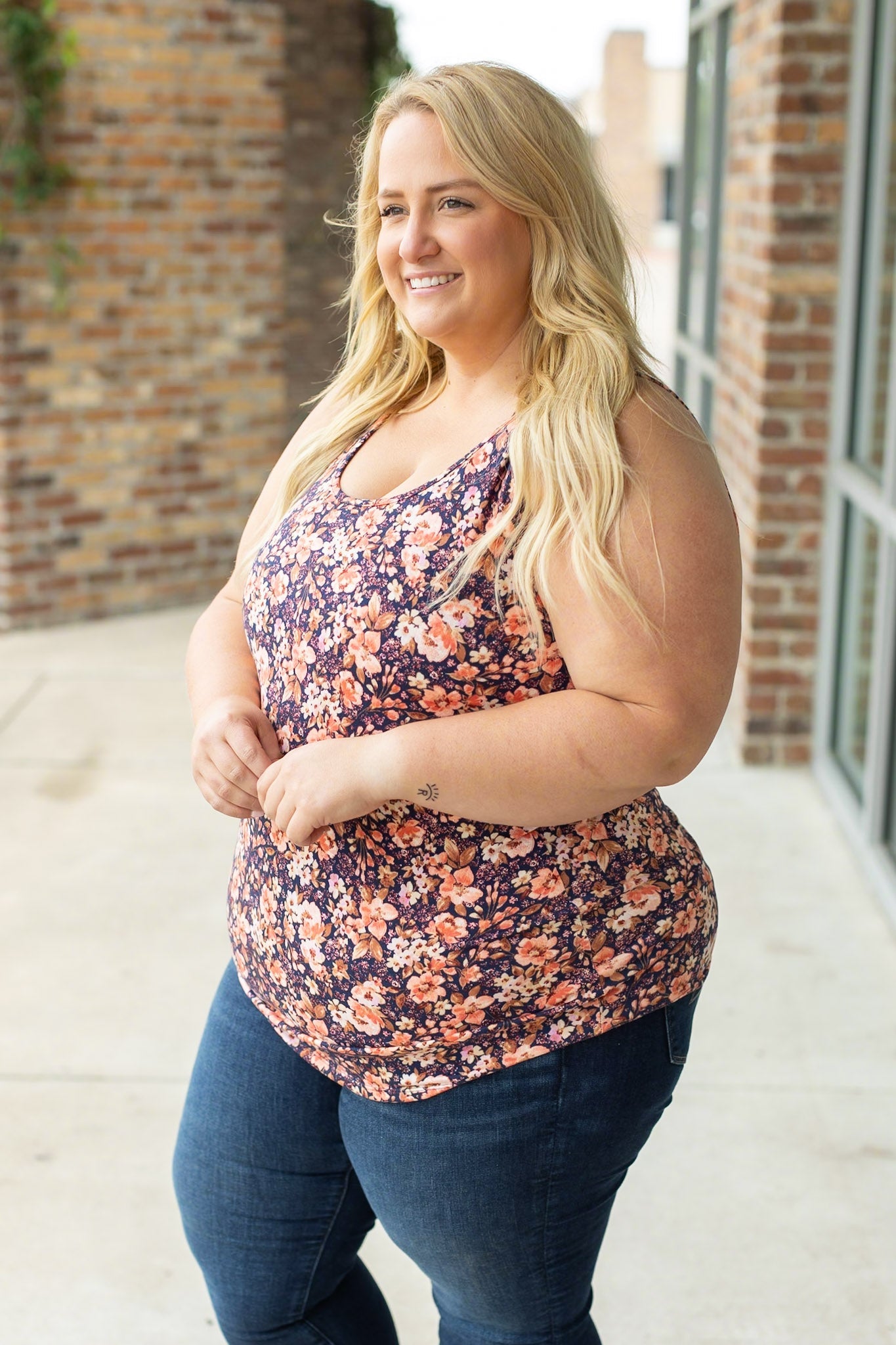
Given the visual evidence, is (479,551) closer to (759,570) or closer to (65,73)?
(759,570)

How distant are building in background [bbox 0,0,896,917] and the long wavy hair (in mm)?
2370

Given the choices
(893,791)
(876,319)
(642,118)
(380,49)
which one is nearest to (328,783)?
(893,791)

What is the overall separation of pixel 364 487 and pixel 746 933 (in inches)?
90.5

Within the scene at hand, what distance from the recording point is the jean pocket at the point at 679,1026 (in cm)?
144

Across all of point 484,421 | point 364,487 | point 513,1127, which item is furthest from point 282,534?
point 513,1127

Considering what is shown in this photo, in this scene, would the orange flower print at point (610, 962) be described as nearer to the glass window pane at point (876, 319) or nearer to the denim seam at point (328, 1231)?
the denim seam at point (328, 1231)

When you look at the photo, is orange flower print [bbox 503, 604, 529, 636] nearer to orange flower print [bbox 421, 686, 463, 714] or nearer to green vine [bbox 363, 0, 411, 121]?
orange flower print [bbox 421, 686, 463, 714]

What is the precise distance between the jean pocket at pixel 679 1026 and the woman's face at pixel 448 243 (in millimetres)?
683

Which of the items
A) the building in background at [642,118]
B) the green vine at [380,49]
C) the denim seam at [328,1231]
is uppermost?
the building in background at [642,118]

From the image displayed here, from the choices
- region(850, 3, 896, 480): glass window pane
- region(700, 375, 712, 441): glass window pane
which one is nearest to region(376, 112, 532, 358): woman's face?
region(850, 3, 896, 480): glass window pane

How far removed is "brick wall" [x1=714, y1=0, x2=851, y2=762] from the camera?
13.5 feet

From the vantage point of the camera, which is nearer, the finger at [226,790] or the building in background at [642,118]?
the finger at [226,790]

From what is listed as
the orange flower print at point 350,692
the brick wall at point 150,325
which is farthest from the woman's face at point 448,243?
the brick wall at point 150,325

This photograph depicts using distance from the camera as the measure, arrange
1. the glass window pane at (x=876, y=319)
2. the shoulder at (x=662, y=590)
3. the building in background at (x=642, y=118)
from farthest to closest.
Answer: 1. the building in background at (x=642, y=118)
2. the glass window pane at (x=876, y=319)
3. the shoulder at (x=662, y=590)
